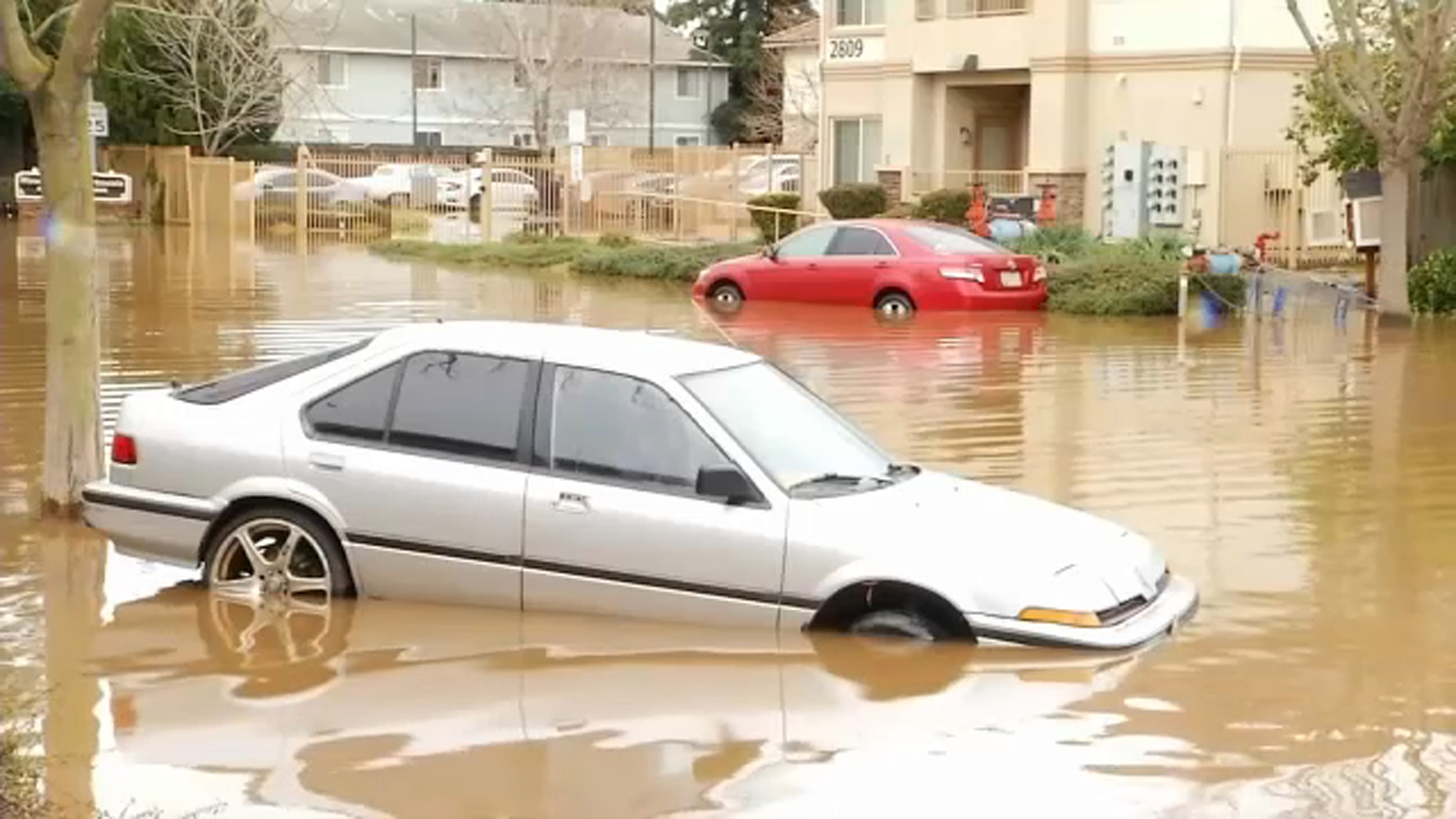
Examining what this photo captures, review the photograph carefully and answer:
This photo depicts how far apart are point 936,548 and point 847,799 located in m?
1.74

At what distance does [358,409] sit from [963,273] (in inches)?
651

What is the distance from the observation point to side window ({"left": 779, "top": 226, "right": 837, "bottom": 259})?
2616 centimetres

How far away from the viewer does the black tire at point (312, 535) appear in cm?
902

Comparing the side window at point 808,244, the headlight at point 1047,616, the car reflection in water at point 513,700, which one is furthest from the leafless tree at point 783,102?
the headlight at point 1047,616

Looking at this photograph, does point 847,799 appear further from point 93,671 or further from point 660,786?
point 93,671

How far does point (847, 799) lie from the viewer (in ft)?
Result: 21.1

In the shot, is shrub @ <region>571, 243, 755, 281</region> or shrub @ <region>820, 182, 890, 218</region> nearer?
shrub @ <region>571, 243, 755, 281</region>

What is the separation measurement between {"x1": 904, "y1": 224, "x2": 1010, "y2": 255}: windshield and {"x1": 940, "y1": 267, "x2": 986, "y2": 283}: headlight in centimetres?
30

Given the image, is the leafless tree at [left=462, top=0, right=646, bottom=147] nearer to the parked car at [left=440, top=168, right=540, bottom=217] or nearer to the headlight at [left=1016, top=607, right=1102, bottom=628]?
the parked car at [left=440, top=168, right=540, bottom=217]

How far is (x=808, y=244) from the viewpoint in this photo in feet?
86.4

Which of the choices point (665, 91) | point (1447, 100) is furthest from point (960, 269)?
point (665, 91)

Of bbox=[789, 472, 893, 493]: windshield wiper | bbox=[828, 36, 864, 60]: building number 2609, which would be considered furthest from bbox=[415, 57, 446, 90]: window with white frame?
bbox=[789, 472, 893, 493]: windshield wiper

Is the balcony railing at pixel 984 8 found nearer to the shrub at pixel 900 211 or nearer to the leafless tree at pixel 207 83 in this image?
the shrub at pixel 900 211

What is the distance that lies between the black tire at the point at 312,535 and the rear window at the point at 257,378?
22.9 inches
